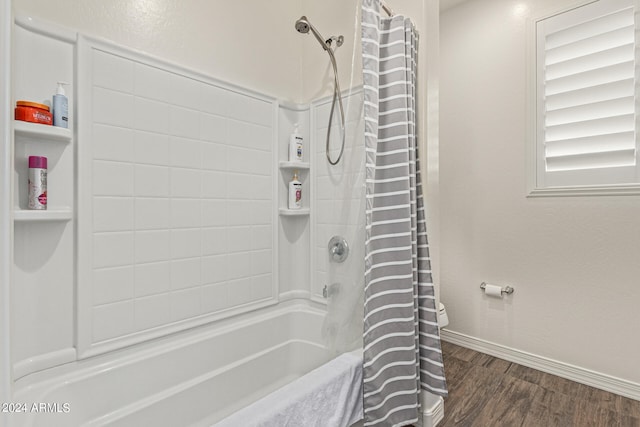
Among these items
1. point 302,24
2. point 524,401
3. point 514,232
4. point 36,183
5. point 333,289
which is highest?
point 302,24

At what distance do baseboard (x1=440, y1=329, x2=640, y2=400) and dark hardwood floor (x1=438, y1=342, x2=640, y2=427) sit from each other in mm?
34

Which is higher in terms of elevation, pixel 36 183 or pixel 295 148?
pixel 295 148

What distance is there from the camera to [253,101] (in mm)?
1753

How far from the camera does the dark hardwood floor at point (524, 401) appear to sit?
5.15 ft

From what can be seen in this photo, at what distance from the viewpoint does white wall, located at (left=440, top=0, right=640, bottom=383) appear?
1800mm

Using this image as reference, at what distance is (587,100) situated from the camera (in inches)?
73.5

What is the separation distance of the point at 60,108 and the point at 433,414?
2039mm

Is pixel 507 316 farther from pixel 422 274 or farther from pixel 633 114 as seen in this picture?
pixel 633 114

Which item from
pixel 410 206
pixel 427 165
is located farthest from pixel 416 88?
pixel 410 206

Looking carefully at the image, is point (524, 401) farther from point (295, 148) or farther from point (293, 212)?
point (295, 148)

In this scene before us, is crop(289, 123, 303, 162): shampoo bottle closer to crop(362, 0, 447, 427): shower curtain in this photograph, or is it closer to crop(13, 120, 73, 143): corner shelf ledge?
crop(362, 0, 447, 427): shower curtain

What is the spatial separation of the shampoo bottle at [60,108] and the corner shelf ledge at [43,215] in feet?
1.02

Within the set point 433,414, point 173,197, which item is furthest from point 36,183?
point 433,414

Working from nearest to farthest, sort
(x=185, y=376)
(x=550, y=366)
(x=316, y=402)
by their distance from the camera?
(x=316, y=402)
(x=185, y=376)
(x=550, y=366)
